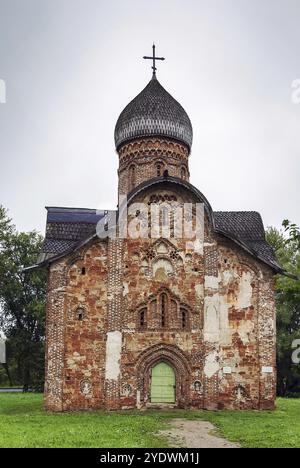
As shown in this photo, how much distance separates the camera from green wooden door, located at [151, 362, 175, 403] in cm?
1705

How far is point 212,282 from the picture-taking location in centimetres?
1762

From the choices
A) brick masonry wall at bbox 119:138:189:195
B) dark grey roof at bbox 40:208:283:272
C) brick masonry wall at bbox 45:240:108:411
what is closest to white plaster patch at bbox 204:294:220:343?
dark grey roof at bbox 40:208:283:272

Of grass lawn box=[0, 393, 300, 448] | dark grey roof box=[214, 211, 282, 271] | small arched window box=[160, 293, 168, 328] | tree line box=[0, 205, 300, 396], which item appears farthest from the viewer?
tree line box=[0, 205, 300, 396]

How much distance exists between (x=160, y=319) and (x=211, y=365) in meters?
2.07

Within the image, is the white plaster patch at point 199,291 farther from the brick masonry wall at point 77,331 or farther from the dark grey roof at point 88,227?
the brick masonry wall at point 77,331

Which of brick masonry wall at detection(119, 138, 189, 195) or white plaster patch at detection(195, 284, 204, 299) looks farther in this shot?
brick masonry wall at detection(119, 138, 189, 195)

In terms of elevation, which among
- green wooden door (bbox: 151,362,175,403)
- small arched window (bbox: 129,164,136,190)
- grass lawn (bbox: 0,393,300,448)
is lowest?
grass lawn (bbox: 0,393,300,448)

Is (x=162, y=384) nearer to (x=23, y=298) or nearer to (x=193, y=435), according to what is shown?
(x=193, y=435)

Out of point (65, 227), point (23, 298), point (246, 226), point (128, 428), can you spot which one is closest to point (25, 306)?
point (23, 298)

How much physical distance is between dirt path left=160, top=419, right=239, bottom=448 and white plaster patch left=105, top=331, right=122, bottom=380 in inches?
105

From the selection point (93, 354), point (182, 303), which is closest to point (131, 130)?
point (182, 303)

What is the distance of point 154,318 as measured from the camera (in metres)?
17.4

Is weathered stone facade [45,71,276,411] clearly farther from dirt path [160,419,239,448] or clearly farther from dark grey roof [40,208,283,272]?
dirt path [160,419,239,448]
